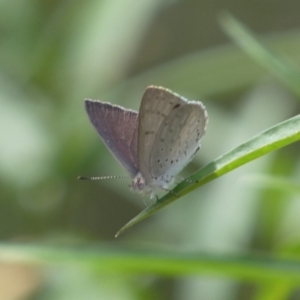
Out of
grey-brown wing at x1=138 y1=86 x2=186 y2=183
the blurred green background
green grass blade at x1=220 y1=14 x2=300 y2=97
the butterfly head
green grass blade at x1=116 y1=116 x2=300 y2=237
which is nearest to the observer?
green grass blade at x1=116 y1=116 x2=300 y2=237

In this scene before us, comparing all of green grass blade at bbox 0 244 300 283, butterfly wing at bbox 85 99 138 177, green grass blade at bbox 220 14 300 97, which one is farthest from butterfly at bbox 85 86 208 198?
green grass blade at bbox 0 244 300 283

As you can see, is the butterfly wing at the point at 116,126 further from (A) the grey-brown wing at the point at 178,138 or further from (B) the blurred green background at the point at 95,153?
(B) the blurred green background at the point at 95,153

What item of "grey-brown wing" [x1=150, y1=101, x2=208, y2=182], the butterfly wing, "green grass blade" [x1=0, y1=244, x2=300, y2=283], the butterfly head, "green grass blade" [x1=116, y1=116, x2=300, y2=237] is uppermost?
the butterfly wing

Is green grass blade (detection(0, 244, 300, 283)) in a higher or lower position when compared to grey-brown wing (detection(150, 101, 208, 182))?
lower

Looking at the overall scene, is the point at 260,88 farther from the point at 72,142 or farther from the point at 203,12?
the point at 203,12

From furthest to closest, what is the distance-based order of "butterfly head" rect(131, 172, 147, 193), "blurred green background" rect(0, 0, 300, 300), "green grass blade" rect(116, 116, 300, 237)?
"blurred green background" rect(0, 0, 300, 300) < "butterfly head" rect(131, 172, 147, 193) < "green grass blade" rect(116, 116, 300, 237)

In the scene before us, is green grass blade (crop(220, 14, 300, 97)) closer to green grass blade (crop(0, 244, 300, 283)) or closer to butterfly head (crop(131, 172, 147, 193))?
green grass blade (crop(0, 244, 300, 283))

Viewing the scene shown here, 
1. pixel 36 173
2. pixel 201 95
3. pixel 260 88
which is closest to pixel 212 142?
pixel 201 95
